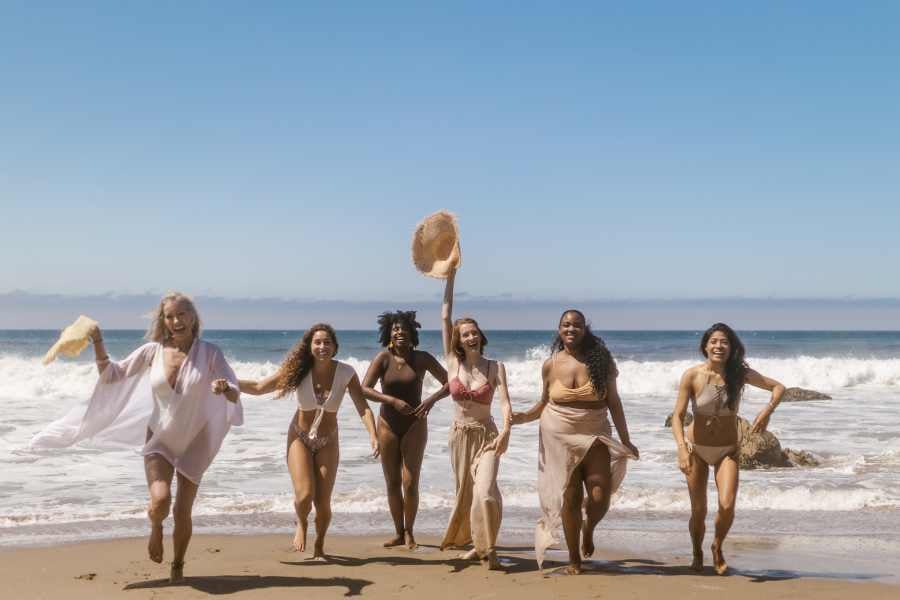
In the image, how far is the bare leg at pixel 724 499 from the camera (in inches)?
258

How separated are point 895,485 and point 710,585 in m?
6.17

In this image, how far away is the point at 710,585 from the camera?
21.3 ft

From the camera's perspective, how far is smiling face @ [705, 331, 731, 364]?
6.86 meters

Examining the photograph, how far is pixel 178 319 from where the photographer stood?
6367 mm

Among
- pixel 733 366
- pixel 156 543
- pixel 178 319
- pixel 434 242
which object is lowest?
pixel 156 543

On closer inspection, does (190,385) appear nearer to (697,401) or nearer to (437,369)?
(437,369)

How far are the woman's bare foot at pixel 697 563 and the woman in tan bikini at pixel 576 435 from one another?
0.82 m

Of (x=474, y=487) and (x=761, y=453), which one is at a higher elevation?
(x=474, y=487)

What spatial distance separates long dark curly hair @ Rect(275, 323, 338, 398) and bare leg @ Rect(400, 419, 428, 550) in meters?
1.10

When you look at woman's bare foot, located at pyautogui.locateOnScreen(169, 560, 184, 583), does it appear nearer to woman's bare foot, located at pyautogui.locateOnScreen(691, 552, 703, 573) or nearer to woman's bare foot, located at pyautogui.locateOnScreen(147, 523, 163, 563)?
woman's bare foot, located at pyautogui.locateOnScreen(147, 523, 163, 563)

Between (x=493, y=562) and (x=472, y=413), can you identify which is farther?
(x=472, y=413)

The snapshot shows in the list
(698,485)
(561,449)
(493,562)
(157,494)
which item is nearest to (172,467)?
(157,494)

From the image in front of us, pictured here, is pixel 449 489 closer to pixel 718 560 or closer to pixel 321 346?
pixel 321 346

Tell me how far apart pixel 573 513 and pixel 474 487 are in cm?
79
